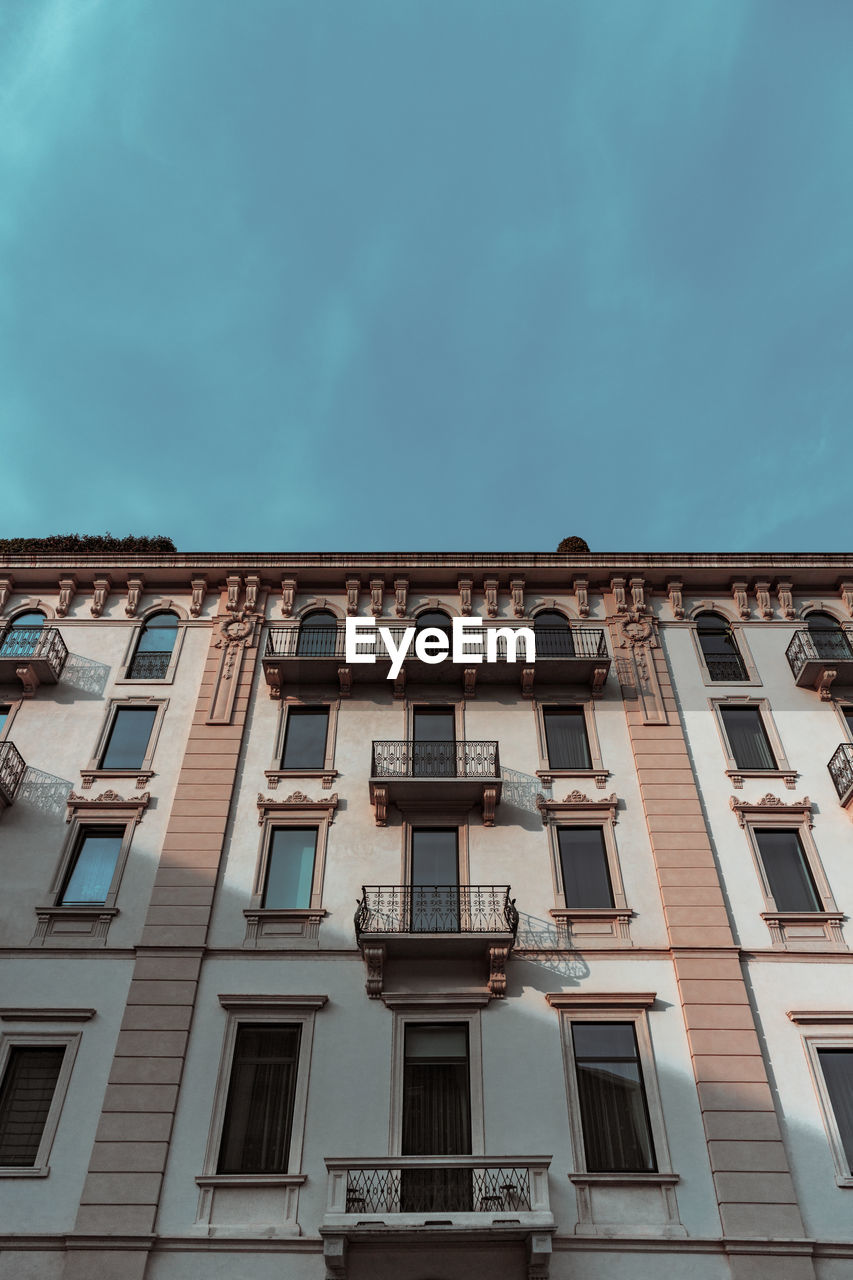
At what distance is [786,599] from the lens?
973 inches

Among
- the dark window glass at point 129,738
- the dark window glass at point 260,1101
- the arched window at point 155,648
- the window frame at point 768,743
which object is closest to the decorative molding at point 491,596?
the window frame at point 768,743

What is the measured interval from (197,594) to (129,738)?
175 inches

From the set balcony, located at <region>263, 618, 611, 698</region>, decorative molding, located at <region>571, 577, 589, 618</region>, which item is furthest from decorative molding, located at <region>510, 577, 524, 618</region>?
decorative molding, located at <region>571, 577, 589, 618</region>

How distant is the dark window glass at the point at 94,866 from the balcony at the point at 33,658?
168 inches

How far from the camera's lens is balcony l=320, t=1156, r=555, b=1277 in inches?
546

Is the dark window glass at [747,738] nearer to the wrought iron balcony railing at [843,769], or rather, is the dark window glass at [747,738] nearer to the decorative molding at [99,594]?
the wrought iron balcony railing at [843,769]

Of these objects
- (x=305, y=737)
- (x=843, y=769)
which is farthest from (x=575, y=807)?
(x=305, y=737)

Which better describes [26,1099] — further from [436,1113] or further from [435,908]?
[435,908]

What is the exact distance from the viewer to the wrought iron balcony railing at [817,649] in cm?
2248

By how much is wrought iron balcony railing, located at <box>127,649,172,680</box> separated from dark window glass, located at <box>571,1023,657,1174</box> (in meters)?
12.1

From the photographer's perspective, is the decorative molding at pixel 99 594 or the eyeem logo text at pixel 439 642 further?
the decorative molding at pixel 99 594

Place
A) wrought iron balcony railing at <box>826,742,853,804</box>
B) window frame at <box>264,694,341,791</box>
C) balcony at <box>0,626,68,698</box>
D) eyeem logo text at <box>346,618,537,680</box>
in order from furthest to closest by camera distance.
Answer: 1. eyeem logo text at <box>346,618,537,680</box>
2. balcony at <box>0,626,68,698</box>
3. window frame at <box>264,694,341,791</box>
4. wrought iron balcony railing at <box>826,742,853,804</box>

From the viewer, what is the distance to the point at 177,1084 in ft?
53.1

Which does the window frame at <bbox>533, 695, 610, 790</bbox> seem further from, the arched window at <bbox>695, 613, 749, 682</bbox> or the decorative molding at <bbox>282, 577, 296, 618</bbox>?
the decorative molding at <bbox>282, 577, 296, 618</bbox>
